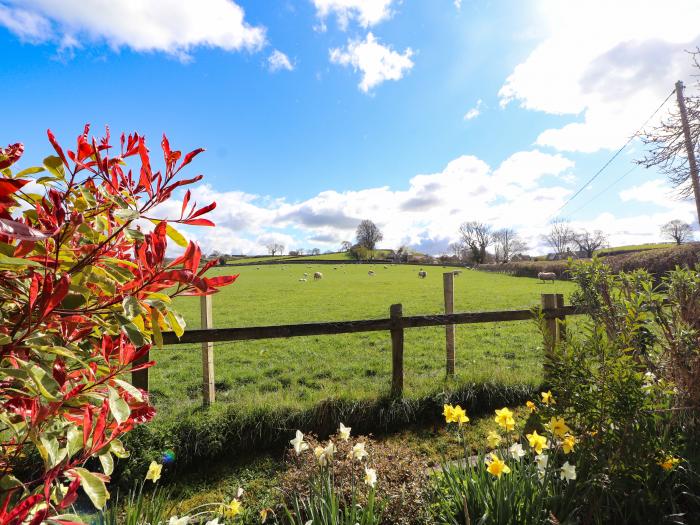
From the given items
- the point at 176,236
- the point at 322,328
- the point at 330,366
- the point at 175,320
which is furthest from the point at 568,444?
the point at 330,366

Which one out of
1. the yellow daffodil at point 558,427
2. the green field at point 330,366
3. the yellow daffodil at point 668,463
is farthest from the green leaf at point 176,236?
the green field at point 330,366

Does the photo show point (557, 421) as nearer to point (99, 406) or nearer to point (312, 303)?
point (99, 406)

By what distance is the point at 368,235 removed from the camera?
90.7 metres

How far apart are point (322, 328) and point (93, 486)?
12.2 ft

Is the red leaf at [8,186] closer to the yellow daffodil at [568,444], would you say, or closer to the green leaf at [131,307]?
the green leaf at [131,307]

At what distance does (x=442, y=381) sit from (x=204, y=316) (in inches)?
135

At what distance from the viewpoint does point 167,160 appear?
3.66 feet

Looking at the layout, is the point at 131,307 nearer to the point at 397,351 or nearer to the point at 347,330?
the point at 347,330

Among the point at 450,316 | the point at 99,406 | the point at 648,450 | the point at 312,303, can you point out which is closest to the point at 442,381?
the point at 450,316

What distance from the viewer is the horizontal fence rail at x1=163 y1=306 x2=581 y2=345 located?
4164mm

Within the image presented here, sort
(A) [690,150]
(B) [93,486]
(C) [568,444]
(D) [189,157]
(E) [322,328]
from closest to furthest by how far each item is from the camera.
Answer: (B) [93,486] → (D) [189,157] → (C) [568,444] → (E) [322,328] → (A) [690,150]

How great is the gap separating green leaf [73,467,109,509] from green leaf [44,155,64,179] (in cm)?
78

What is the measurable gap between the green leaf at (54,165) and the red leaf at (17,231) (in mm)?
316

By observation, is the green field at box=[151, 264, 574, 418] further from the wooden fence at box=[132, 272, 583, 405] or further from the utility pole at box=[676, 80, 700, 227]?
the utility pole at box=[676, 80, 700, 227]
